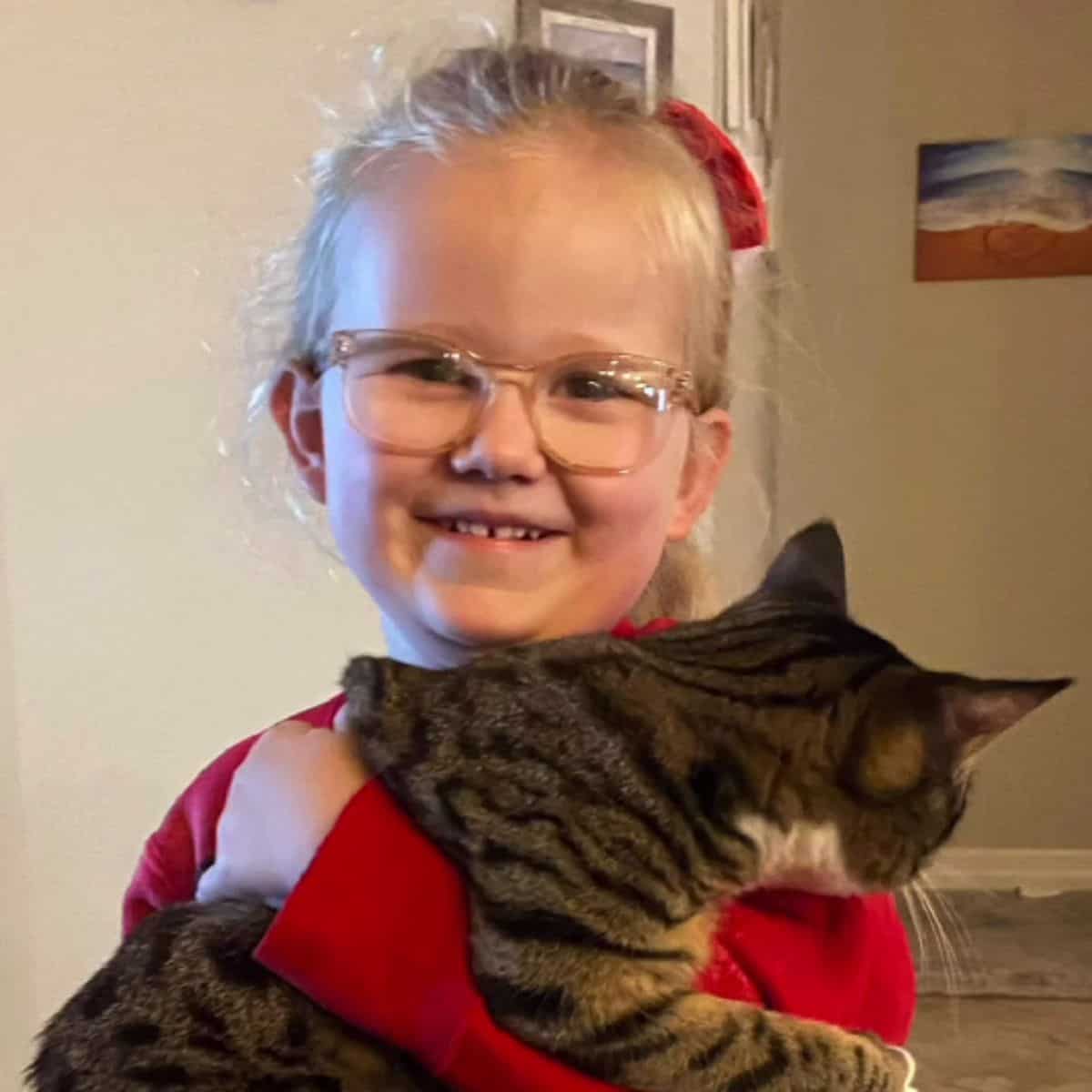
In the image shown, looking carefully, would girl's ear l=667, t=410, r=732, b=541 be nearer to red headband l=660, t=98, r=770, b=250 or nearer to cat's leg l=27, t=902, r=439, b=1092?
red headband l=660, t=98, r=770, b=250

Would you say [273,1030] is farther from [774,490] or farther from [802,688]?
[774,490]

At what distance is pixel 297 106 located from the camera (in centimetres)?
149

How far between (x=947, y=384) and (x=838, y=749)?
2.88 m

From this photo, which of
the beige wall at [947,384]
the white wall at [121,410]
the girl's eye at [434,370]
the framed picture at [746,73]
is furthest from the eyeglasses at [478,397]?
the beige wall at [947,384]

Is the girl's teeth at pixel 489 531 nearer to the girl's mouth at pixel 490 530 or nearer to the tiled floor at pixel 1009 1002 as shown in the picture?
the girl's mouth at pixel 490 530

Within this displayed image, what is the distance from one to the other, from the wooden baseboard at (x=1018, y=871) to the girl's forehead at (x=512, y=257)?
2.93 metres

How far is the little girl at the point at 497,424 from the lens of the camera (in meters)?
0.84

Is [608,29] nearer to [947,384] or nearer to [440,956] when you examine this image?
[440,956]

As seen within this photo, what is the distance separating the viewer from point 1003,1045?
2.54 metres

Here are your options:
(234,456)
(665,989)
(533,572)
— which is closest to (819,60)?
(234,456)

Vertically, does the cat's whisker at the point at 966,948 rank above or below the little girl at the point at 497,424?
below

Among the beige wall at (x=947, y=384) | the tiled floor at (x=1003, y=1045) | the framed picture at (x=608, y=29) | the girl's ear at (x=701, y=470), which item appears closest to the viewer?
the girl's ear at (x=701, y=470)

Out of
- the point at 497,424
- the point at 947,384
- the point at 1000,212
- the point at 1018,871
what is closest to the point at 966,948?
the point at 1018,871

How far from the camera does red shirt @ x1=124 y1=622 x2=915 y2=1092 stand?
713 millimetres
